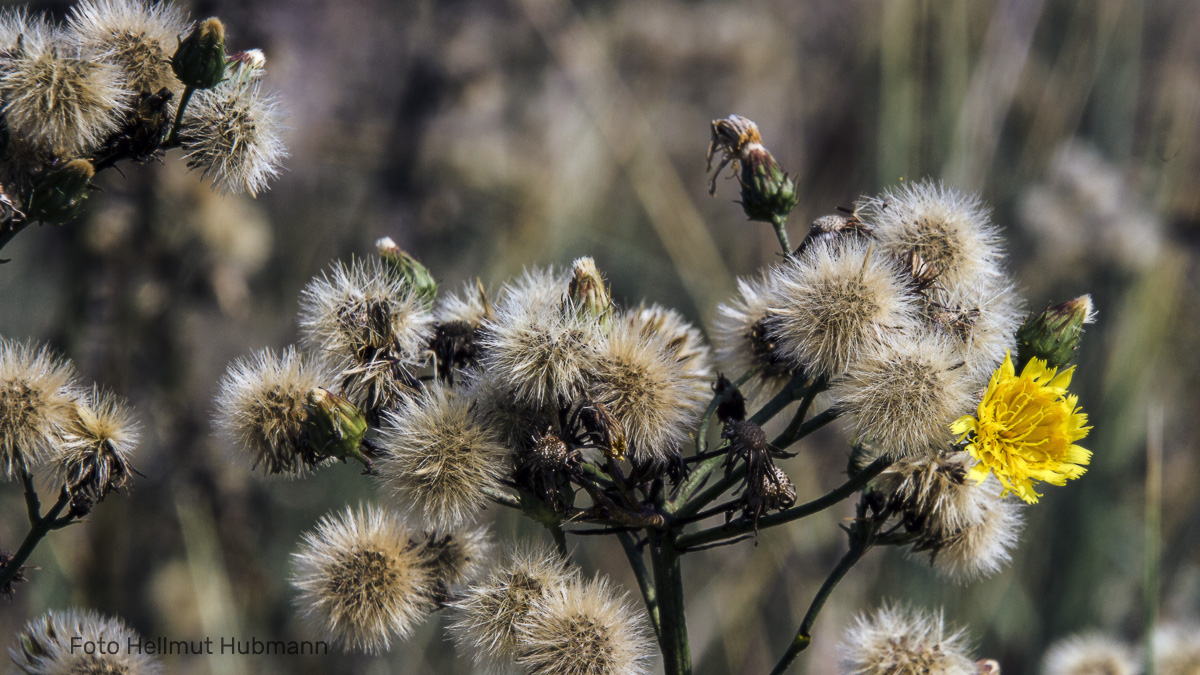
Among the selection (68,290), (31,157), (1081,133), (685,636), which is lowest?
(685,636)

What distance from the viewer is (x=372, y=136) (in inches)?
199

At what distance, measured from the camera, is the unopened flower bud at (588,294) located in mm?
1754

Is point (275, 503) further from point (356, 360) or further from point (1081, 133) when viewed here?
point (1081, 133)

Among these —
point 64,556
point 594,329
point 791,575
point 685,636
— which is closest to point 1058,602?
point 791,575

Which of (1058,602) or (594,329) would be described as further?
(1058,602)

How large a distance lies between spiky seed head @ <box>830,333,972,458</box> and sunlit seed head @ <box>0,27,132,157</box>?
5.04ft

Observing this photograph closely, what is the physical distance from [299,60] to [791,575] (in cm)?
375

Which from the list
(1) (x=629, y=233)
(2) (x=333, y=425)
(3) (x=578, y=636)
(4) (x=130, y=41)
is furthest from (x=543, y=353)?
(1) (x=629, y=233)

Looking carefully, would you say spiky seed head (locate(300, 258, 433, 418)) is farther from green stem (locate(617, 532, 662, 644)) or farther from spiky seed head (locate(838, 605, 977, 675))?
spiky seed head (locate(838, 605, 977, 675))

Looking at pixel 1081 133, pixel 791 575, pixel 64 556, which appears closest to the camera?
pixel 64 556

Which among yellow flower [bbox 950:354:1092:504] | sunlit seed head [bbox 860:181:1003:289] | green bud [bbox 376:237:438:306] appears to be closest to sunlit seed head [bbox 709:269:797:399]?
sunlit seed head [bbox 860:181:1003:289]

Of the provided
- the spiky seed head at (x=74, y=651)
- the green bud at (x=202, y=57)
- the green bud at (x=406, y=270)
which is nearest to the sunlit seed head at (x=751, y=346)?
the green bud at (x=406, y=270)

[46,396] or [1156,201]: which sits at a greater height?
[1156,201]

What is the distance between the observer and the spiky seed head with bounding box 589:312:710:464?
1.64 meters
